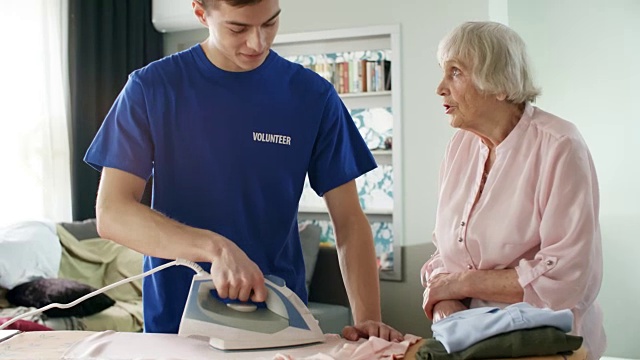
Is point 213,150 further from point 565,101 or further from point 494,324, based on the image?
point 565,101

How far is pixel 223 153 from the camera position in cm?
165

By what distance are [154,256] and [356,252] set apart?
462mm

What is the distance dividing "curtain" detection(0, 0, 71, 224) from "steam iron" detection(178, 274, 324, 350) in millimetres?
3489

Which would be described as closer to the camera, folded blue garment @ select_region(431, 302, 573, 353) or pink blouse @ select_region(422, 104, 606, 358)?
folded blue garment @ select_region(431, 302, 573, 353)

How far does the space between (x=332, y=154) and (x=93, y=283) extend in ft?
10.3

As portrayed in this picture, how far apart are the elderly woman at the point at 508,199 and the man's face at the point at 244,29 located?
57 cm

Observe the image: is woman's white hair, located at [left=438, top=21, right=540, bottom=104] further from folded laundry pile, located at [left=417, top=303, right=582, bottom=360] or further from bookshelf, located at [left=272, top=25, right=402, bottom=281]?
bookshelf, located at [left=272, top=25, right=402, bottom=281]

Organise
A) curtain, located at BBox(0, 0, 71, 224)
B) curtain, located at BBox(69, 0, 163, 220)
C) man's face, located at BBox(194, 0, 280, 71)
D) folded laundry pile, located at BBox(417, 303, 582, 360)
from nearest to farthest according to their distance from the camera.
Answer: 1. folded laundry pile, located at BBox(417, 303, 582, 360)
2. man's face, located at BBox(194, 0, 280, 71)
3. curtain, located at BBox(0, 0, 71, 224)
4. curtain, located at BBox(69, 0, 163, 220)

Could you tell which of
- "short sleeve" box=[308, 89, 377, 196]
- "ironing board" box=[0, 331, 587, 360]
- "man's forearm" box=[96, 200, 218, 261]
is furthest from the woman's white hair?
"man's forearm" box=[96, 200, 218, 261]

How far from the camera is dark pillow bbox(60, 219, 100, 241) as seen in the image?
474 cm

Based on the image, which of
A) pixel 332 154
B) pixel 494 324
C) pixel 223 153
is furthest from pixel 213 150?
pixel 494 324

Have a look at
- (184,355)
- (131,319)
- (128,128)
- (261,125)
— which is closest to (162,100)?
(128,128)

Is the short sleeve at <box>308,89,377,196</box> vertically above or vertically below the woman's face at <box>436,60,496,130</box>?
below

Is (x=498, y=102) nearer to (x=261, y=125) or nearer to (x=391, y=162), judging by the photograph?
(x=261, y=125)
